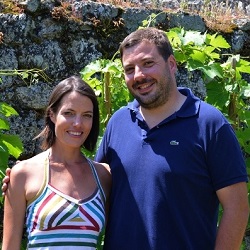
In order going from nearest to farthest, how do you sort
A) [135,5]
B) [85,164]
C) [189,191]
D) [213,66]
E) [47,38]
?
[189,191]
[85,164]
[213,66]
[47,38]
[135,5]

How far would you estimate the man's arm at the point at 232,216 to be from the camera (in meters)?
2.62

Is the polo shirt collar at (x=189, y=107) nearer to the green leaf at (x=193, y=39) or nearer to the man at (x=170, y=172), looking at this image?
the man at (x=170, y=172)

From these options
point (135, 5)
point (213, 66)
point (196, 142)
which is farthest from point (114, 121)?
point (135, 5)

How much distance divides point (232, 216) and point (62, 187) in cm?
72

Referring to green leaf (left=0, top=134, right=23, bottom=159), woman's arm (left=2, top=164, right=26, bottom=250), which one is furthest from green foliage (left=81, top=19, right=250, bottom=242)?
woman's arm (left=2, top=164, right=26, bottom=250)

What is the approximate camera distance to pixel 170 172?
8.73 ft

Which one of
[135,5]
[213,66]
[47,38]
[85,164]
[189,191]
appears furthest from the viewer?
[135,5]

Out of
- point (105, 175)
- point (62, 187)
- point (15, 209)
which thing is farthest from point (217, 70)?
point (15, 209)

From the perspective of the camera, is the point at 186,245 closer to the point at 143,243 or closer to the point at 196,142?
the point at 143,243

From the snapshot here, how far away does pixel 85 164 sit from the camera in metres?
2.88

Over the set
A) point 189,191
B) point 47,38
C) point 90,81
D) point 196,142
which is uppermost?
point 47,38

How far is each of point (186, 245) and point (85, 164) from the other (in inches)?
23.0

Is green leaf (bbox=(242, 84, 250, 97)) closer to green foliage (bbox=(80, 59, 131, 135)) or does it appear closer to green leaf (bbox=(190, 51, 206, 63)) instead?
green leaf (bbox=(190, 51, 206, 63))

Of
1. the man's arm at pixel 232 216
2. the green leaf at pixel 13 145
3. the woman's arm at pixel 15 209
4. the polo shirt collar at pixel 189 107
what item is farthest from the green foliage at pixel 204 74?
the man's arm at pixel 232 216
